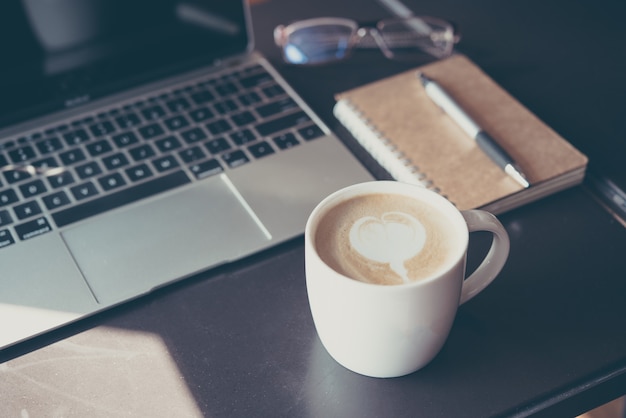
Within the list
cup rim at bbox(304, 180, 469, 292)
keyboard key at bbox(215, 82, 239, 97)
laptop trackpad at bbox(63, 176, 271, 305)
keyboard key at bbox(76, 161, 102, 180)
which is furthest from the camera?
keyboard key at bbox(215, 82, 239, 97)

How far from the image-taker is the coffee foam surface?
0.50 meters

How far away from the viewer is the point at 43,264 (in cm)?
63

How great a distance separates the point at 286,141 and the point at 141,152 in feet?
0.50

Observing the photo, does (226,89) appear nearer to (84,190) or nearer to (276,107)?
(276,107)

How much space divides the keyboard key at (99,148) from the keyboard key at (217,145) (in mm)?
103

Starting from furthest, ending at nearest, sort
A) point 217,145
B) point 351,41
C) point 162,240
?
point 351,41 < point 217,145 < point 162,240

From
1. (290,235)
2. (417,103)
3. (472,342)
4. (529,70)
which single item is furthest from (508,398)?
(529,70)

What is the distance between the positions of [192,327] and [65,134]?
0.30 m

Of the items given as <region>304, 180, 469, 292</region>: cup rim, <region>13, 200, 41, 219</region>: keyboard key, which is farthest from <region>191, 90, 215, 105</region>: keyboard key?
<region>304, 180, 469, 292</region>: cup rim

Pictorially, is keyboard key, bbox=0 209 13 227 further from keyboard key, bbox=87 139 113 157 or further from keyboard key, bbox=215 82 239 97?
keyboard key, bbox=215 82 239 97

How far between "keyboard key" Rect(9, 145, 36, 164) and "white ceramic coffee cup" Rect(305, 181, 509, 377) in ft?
1.23

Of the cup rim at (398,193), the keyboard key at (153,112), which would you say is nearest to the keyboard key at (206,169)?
the keyboard key at (153,112)

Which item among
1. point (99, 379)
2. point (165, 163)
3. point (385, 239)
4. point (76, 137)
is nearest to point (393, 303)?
point (385, 239)

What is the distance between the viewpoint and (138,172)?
72cm
